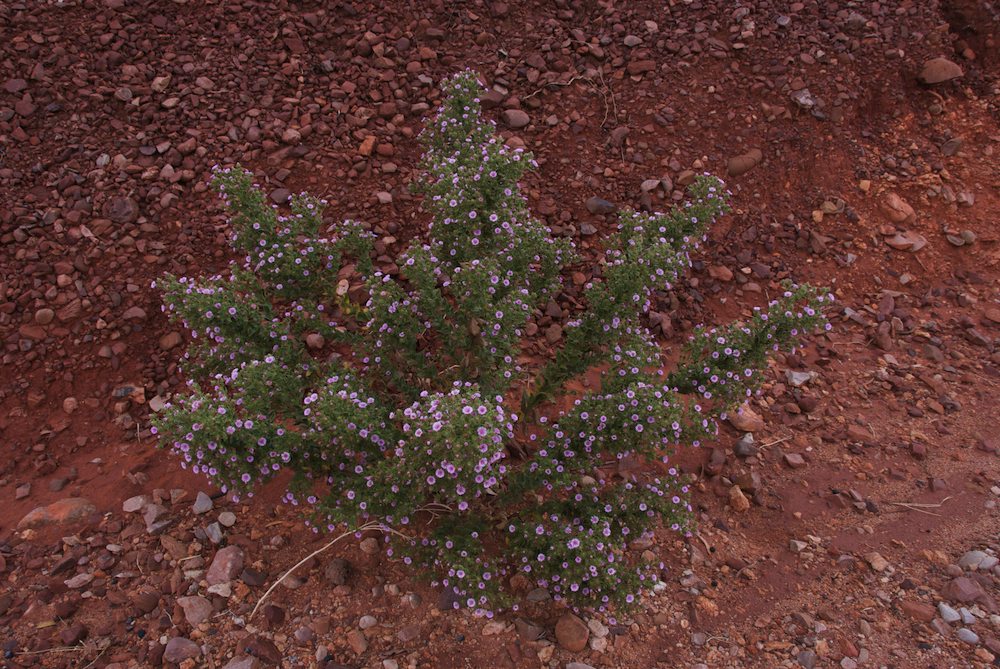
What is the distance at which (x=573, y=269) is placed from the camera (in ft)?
16.2

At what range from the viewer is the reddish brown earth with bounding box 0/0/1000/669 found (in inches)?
129

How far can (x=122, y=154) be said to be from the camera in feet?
16.3

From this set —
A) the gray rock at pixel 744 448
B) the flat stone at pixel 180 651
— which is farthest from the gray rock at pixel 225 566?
the gray rock at pixel 744 448

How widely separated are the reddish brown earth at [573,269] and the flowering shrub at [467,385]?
44 centimetres

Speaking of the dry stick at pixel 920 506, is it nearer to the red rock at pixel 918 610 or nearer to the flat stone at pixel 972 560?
the flat stone at pixel 972 560

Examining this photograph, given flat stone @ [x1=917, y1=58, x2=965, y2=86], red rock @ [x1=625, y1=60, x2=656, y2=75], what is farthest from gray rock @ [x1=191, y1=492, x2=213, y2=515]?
flat stone @ [x1=917, y1=58, x2=965, y2=86]

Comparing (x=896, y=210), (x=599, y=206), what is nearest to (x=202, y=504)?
(x=599, y=206)

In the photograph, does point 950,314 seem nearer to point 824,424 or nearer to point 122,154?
point 824,424

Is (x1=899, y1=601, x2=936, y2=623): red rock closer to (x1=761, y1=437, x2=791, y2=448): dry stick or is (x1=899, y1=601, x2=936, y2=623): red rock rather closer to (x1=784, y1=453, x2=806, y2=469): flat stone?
(x1=784, y1=453, x2=806, y2=469): flat stone

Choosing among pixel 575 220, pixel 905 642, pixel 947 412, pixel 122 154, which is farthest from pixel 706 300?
pixel 122 154

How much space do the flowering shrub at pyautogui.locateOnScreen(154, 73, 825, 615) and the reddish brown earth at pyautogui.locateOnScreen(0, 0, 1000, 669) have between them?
→ 17.5 inches

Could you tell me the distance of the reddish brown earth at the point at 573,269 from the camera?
3.29m

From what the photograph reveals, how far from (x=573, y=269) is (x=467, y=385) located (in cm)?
241

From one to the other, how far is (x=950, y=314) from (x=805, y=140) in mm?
1643
